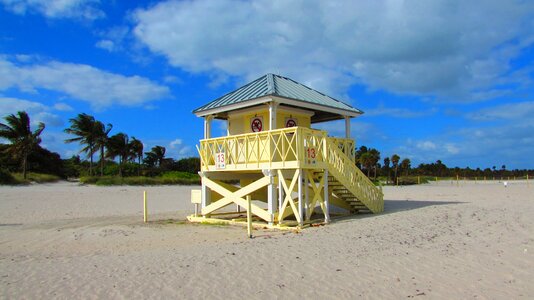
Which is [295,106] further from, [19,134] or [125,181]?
[19,134]

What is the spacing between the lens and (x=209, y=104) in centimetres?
1706

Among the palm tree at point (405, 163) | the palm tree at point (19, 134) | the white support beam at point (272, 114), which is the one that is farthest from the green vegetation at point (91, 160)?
the white support beam at point (272, 114)

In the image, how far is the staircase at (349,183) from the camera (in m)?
15.0

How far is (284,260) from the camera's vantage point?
8.74 meters

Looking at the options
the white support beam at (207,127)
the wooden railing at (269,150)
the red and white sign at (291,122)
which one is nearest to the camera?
the wooden railing at (269,150)

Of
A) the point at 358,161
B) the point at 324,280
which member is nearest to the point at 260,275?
the point at 324,280

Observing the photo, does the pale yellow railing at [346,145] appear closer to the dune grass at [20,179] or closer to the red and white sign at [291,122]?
the red and white sign at [291,122]

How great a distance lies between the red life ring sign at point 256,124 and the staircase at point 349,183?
2.66 meters

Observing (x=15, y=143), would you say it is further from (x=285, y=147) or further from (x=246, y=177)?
(x=285, y=147)

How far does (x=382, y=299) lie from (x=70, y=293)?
451 centimetres

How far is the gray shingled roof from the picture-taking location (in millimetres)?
14952

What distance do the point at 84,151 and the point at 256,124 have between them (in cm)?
3575

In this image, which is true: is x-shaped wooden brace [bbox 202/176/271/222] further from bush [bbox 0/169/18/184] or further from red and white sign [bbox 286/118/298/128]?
bush [bbox 0/169/18/184]

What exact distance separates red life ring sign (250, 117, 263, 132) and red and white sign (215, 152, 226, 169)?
152cm
